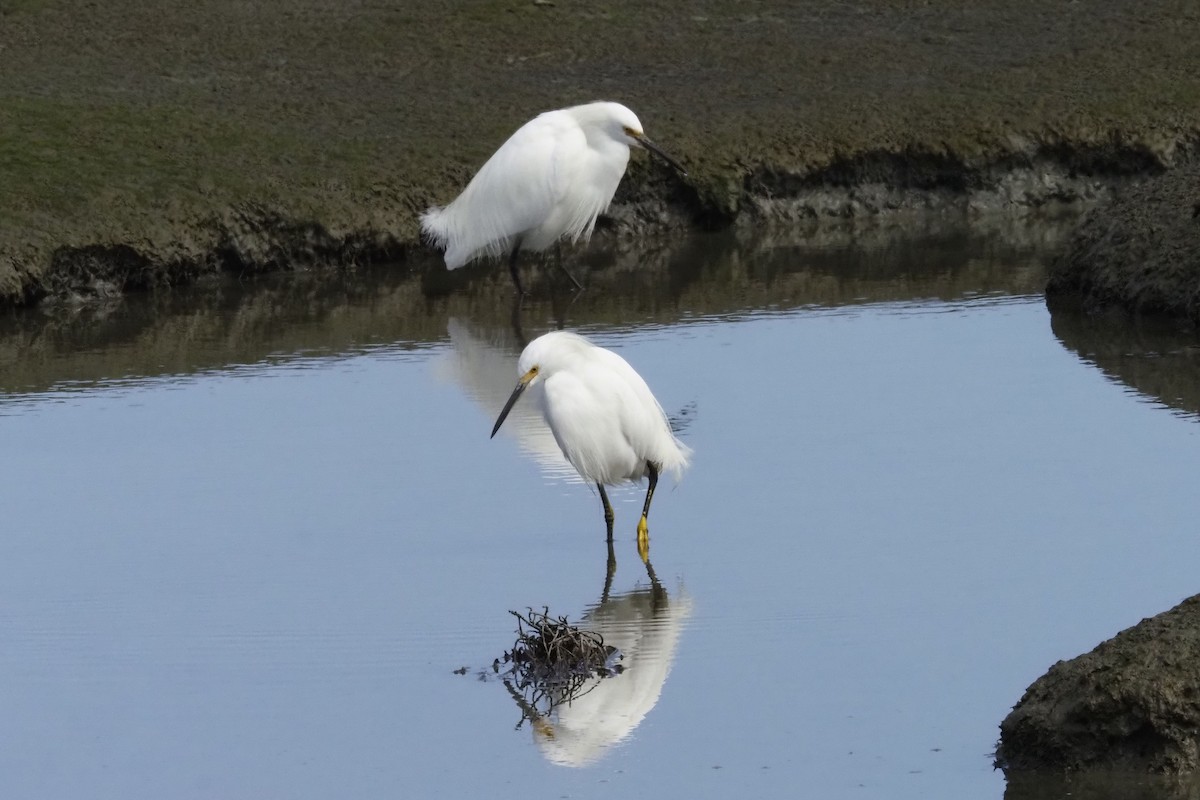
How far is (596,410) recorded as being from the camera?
6594 millimetres

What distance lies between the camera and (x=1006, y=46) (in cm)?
1727

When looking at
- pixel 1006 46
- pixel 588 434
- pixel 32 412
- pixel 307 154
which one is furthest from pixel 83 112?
pixel 588 434

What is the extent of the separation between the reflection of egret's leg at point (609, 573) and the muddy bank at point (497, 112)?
623 cm

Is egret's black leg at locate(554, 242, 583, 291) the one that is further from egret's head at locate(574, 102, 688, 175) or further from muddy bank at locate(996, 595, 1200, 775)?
muddy bank at locate(996, 595, 1200, 775)

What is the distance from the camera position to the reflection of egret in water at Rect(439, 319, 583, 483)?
8.22m

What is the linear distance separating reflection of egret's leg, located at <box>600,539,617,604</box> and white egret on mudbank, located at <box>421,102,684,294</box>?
534 cm

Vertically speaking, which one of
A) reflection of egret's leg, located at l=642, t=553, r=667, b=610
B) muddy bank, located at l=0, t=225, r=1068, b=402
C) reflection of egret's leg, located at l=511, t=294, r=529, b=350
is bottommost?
reflection of egret's leg, located at l=511, t=294, r=529, b=350

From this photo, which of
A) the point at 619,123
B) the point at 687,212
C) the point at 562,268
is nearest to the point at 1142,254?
the point at 619,123

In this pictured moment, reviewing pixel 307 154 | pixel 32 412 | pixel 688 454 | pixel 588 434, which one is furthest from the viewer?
pixel 307 154

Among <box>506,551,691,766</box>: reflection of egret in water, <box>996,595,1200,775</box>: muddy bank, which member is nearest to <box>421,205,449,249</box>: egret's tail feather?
<box>506,551,691,766</box>: reflection of egret in water

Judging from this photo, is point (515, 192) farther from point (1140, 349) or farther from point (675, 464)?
point (675, 464)

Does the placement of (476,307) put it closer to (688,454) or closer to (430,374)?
(430,374)

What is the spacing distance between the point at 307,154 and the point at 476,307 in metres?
2.73

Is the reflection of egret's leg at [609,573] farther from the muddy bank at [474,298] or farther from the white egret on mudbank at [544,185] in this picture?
the white egret on mudbank at [544,185]
